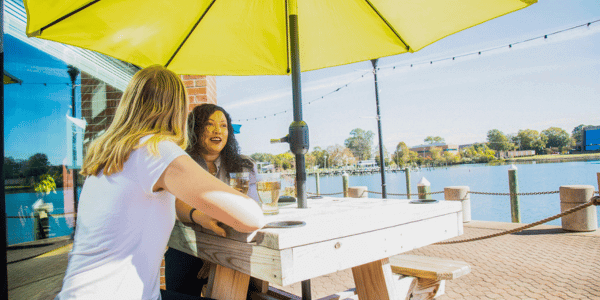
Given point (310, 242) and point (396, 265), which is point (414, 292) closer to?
point (396, 265)

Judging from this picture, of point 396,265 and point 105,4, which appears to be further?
point 396,265

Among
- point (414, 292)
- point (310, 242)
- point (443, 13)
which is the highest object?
point (443, 13)

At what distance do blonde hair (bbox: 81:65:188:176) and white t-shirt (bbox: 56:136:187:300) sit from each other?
33 mm

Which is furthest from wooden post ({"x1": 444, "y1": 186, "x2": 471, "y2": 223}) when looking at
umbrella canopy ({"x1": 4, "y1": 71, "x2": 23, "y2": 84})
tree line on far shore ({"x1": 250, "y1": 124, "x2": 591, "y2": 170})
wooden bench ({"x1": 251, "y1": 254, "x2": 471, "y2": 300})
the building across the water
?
the building across the water

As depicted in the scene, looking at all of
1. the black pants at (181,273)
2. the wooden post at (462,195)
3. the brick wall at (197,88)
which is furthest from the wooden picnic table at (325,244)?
the wooden post at (462,195)

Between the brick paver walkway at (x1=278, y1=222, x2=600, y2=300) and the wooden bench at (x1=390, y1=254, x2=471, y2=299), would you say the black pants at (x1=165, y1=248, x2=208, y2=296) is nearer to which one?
the wooden bench at (x1=390, y1=254, x2=471, y2=299)

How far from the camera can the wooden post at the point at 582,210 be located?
462 centimetres

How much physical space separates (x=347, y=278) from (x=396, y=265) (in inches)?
70.8

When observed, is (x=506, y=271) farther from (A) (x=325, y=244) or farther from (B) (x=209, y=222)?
(B) (x=209, y=222)

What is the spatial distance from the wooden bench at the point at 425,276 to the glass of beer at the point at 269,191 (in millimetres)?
696

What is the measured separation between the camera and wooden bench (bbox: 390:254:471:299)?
59.9 inches

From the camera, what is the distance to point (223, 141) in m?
2.37

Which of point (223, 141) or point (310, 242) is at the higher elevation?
point (223, 141)

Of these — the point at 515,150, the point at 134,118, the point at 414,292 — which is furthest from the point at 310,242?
the point at 515,150
